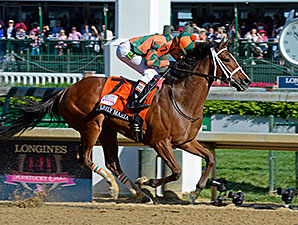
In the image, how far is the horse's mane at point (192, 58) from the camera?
563 cm

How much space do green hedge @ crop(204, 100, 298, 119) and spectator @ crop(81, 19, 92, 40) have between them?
570 cm

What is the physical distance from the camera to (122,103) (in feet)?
18.6

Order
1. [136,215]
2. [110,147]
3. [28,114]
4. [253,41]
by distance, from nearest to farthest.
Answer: [136,215] → [110,147] → [28,114] → [253,41]

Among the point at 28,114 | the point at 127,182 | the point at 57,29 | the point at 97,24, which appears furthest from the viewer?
the point at 97,24

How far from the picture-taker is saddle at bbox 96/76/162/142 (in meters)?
5.60

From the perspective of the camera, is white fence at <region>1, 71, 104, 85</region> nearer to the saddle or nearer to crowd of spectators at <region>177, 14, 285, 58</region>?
crowd of spectators at <region>177, 14, 285, 58</region>

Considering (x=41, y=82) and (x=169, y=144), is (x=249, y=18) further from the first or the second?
(x=169, y=144)

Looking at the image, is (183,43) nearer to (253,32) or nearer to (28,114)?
(28,114)

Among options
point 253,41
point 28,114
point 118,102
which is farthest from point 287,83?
point 253,41

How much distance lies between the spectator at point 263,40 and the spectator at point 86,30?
3.84 m

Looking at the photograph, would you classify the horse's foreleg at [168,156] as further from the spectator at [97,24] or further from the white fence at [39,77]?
the spectator at [97,24]

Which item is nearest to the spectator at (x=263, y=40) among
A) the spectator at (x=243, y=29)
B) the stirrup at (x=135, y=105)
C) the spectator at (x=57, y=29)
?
the spectator at (x=243, y=29)

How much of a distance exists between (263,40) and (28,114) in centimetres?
697

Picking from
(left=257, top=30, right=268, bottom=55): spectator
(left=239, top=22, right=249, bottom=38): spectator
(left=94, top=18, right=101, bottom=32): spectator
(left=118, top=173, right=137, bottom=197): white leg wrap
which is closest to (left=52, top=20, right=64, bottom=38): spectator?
(left=94, top=18, right=101, bottom=32): spectator
